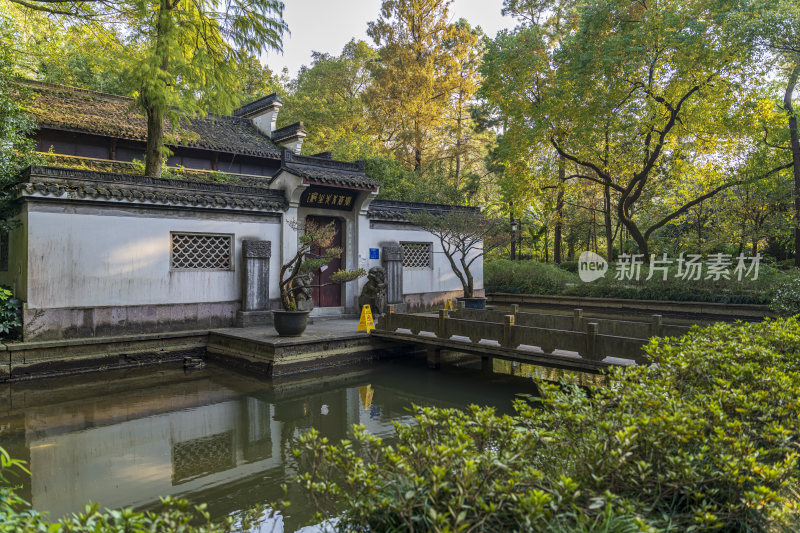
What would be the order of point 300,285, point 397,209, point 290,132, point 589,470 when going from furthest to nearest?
point 290,132
point 397,209
point 300,285
point 589,470

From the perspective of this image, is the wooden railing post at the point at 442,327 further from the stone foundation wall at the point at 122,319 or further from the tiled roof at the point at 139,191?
the tiled roof at the point at 139,191

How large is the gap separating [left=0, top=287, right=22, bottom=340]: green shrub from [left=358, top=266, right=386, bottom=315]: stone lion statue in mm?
6500

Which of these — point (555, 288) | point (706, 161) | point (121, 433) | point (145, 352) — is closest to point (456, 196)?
point (555, 288)

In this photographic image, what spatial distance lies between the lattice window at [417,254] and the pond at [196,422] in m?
4.24

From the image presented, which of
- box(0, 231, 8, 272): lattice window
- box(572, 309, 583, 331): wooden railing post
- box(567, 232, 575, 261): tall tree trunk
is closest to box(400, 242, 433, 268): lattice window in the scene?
box(572, 309, 583, 331): wooden railing post

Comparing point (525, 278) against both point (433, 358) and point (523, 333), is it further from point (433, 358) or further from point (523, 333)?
point (523, 333)

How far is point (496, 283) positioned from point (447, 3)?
1270cm

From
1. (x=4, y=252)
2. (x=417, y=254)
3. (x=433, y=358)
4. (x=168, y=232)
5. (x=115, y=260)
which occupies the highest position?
(x=168, y=232)

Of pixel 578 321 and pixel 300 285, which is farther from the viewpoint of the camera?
pixel 300 285

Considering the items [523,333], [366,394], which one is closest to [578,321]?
[523,333]

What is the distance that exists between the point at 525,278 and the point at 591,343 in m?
9.95

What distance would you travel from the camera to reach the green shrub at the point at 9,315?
769 centimetres

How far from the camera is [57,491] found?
4105mm

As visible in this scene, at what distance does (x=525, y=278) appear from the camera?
53.2 ft
